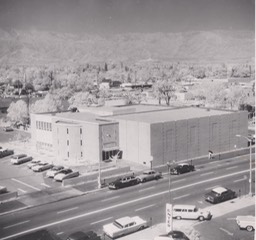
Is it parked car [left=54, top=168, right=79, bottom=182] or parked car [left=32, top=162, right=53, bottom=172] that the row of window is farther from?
parked car [left=54, top=168, right=79, bottom=182]

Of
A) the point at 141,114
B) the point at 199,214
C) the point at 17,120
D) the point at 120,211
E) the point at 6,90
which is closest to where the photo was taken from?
the point at 199,214

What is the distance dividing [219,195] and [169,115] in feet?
71.9

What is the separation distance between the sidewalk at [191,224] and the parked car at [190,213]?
0.36 m

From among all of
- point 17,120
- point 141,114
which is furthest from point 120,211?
point 17,120

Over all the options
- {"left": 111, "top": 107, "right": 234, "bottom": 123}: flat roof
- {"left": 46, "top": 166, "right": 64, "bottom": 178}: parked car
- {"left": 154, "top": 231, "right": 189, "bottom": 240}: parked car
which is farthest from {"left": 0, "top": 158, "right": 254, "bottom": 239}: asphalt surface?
{"left": 111, "top": 107, "right": 234, "bottom": 123}: flat roof

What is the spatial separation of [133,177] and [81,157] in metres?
11.9

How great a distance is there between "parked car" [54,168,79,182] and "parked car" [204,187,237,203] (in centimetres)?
1348

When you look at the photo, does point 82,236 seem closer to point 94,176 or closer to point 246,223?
point 246,223

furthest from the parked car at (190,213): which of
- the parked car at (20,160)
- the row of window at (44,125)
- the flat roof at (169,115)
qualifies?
the row of window at (44,125)

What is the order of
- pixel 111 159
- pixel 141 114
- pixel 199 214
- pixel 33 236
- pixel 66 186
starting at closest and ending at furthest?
pixel 33 236 < pixel 199 214 < pixel 66 186 < pixel 111 159 < pixel 141 114

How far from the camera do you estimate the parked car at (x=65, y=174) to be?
39.4 metres

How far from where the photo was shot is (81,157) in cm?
4828

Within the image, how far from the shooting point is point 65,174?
40062mm

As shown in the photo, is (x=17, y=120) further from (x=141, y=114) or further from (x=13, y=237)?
(x=13, y=237)
